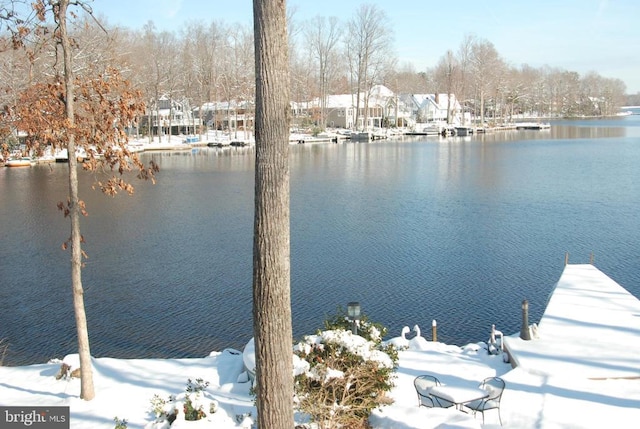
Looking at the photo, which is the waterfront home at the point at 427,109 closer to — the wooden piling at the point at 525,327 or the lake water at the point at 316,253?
the lake water at the point at 316,253

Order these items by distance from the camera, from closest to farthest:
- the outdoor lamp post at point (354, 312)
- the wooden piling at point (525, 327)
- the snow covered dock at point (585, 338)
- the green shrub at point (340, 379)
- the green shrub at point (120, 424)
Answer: the green shrub at point (120, 424), the green shrub at point (340, 379), the outdoor lamp post at point (354, 312), the snow covered dock at point (585, 338), the wooden piling at point (525, 327)

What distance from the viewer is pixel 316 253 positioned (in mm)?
18797

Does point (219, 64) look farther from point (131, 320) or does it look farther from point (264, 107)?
point (264, 107)

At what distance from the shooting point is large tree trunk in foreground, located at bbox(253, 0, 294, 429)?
437cm

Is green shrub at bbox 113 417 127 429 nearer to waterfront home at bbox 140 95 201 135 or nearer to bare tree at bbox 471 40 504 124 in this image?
waterfront home at bbox 140 95 201 135

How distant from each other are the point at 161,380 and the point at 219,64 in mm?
71736

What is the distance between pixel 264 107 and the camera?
14.5 feet

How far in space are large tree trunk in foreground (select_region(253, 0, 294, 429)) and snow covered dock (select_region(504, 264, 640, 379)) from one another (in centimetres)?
554

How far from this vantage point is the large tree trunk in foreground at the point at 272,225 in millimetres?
4367

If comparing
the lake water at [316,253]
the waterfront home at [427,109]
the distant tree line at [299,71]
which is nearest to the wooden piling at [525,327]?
the lake water at [316,253]

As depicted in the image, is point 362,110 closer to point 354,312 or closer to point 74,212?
point 74,212

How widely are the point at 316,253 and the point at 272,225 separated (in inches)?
565

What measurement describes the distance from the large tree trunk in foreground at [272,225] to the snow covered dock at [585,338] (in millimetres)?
5543

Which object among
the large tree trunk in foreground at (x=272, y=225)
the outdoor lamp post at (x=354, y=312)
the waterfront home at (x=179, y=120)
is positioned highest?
the waterfront home at (x=179, y=120)
